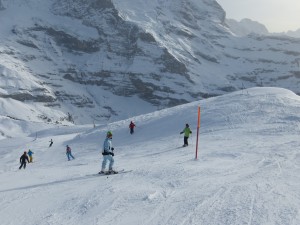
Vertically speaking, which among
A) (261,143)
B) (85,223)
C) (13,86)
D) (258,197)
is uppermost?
(13,86)

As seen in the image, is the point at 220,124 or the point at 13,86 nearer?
the point at 220,124

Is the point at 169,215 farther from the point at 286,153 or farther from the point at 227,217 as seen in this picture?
the point at 286,153

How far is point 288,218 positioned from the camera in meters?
8.98

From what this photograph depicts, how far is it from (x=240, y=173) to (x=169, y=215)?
481 centimetres

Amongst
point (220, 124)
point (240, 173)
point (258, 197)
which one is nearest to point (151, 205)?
point (258, 197)

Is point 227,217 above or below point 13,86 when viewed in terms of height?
below

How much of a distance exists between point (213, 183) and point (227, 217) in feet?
Result: 9.73

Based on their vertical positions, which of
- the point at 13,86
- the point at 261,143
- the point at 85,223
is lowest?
the point at 85,223

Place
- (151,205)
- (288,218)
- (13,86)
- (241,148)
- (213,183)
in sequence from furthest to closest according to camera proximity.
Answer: (13,86) → (241,148) → (213,183) → (151,205) → (288,218)

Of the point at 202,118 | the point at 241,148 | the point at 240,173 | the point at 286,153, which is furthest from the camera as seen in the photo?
the point at 202,118

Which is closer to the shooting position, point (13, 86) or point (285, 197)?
point (285, 197)

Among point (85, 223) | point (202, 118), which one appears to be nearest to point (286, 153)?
point (85, 223)

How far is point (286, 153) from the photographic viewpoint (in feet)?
59.1

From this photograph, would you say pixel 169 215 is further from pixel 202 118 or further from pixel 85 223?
pixel 202 118
